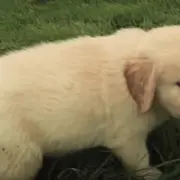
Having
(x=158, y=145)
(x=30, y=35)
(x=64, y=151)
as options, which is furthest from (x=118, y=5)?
(x=64, y=151)

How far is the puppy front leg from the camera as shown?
2072mm

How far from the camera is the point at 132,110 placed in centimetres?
198

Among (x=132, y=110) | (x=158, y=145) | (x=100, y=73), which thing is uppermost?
(x=100, y=73)

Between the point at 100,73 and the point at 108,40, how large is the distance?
18 centimetres

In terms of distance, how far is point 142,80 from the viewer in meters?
1.85

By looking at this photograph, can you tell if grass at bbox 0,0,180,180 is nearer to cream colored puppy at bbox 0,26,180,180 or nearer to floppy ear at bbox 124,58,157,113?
cream colored puppy at bbox 0,26,180,180

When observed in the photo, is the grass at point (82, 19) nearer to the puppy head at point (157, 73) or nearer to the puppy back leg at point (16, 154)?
the puppy head at point (157, 73)

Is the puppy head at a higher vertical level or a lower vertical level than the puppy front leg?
higher

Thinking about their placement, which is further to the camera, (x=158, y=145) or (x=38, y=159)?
(x=158, y=145)

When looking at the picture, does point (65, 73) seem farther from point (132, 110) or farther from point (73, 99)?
point (132, 110)

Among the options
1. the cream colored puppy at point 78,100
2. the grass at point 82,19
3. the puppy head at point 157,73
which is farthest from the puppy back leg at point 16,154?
the grass at point 82,19

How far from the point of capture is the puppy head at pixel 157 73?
1.85 meters

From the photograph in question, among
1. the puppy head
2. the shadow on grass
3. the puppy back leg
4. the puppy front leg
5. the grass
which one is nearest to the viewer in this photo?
the puppy head

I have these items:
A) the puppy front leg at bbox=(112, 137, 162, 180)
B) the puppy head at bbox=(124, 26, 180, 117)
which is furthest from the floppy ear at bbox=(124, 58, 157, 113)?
the puppy front leg at bbox=(112, 137, 162, 180)
